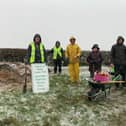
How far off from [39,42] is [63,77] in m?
3.96

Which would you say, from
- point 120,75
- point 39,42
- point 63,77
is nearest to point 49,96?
point 39,42

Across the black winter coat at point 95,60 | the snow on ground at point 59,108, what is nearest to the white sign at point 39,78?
the snow on ground at point 59,108

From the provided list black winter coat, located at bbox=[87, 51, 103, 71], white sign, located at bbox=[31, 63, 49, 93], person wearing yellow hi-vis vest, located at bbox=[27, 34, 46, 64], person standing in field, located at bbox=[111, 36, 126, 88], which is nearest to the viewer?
white sign, located at bbox=[31, 63, 49, 93]

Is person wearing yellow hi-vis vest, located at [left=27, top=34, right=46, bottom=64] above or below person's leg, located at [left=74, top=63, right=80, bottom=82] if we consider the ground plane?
above

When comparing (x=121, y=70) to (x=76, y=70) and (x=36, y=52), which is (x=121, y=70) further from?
(x=36, y=52)

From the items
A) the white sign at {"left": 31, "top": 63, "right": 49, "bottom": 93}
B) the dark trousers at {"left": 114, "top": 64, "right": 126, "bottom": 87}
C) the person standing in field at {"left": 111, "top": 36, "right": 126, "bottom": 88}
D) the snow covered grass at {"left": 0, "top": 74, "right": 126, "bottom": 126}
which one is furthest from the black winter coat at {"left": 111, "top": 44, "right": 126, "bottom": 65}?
the white sign at {"left": 31, "top": 63, "right": 49, "bottom": 93}

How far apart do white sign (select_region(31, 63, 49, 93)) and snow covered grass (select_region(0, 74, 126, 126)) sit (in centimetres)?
23

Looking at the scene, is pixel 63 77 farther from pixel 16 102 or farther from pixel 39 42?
pixel 16 102

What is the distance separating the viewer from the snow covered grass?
41.9 feet

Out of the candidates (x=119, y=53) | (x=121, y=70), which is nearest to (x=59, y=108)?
(x=121, y=70)

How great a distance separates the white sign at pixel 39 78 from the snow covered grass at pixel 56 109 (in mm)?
230

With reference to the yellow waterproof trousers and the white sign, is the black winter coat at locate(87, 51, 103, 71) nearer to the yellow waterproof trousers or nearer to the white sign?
the yellow waterproof trousers

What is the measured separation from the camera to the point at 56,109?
13.7 m

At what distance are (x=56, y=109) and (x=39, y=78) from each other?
2.11 metres
